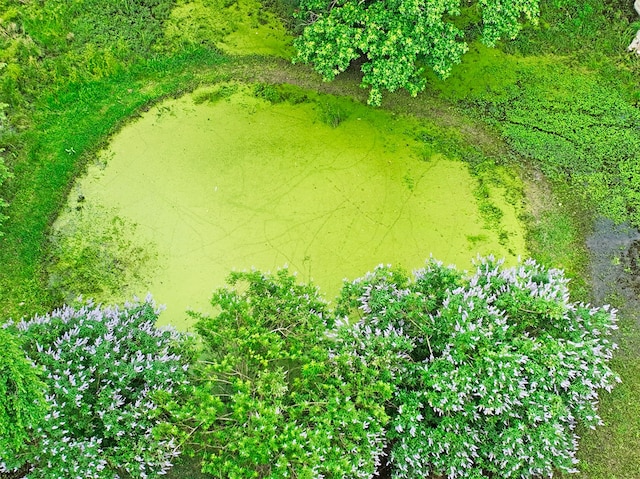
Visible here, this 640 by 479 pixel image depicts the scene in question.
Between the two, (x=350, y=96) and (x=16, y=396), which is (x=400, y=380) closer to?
(x=16, y=396)

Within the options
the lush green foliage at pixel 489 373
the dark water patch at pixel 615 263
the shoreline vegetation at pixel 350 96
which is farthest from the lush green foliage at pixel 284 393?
the dark water patch at pixel 615 263

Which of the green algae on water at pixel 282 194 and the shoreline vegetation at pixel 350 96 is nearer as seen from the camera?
the green algae on water at pixel 282 194

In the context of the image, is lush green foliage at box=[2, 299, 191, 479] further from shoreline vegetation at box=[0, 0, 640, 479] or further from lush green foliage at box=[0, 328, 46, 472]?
shoreline vegetation at box=[0, 0, 640, 479]

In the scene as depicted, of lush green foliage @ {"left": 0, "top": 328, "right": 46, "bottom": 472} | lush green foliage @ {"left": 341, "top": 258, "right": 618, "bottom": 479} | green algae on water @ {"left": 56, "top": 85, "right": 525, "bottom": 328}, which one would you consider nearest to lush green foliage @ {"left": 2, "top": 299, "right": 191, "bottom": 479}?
lush green foliage @ {"left": 0, "top": 328, "right": 46, "bottom": 472}

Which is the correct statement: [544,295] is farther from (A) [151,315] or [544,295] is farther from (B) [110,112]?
(B) [110,112]

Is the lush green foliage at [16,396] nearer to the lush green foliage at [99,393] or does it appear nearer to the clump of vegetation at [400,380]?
the lush green foliage at [99,393]

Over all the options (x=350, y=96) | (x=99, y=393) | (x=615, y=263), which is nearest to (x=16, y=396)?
(x=99, y=393)
